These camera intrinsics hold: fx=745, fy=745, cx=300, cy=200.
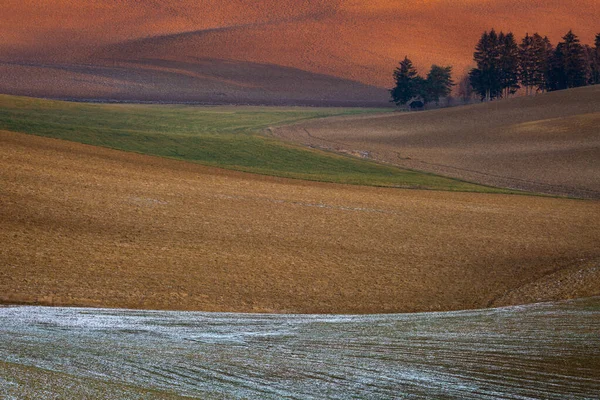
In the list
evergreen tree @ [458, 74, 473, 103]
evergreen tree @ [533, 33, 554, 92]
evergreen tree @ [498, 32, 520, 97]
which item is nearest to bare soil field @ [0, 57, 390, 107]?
evergreen tree @ [458, 74, 473, 103]

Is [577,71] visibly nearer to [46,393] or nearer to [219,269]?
[219,269]

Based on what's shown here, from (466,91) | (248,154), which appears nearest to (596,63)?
(466,91)

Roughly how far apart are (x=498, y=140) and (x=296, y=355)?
4628 cm

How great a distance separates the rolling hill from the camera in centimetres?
15075

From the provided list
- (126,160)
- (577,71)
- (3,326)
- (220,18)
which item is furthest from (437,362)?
(220,18)

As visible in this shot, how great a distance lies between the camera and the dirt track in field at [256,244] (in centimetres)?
1330

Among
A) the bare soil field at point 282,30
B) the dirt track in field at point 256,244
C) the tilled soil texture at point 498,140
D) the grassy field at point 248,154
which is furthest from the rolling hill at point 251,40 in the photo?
the dirt track in field at point 256,244

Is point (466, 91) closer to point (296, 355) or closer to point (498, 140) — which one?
point (498, 140)

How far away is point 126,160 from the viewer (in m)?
26.0

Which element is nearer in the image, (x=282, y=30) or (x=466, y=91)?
(x=466, y=91)

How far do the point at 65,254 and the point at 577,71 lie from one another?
9804 cm

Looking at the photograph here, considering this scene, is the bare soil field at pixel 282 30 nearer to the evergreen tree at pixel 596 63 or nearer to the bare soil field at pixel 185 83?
the bare soil field at pixel 185 83

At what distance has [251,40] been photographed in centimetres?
17138

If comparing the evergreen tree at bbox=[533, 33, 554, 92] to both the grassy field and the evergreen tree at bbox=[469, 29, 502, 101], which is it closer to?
the evergreen tree at bbox=[469, 29, 502, 101]
